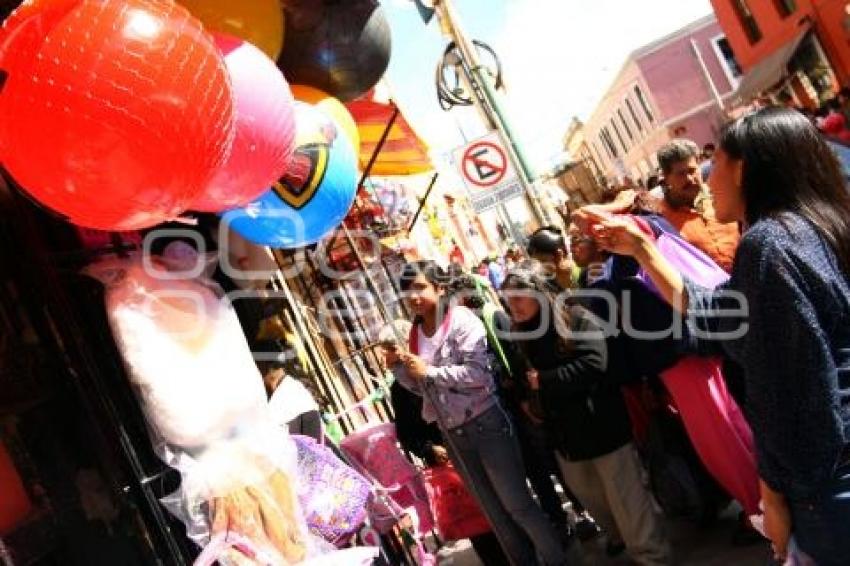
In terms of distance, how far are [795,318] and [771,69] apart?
24767 mm

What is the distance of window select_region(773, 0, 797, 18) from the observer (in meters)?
23.5

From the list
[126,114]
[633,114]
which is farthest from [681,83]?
[126,114]

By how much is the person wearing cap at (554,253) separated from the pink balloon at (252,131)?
2.50m

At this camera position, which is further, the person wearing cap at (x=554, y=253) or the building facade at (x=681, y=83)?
the building facade at (x=681, y=83)

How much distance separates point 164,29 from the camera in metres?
1.97

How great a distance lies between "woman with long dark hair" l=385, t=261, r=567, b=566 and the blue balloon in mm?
910

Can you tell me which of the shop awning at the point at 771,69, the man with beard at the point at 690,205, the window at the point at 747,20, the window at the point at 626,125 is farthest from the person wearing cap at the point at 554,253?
the window at the point at 626,125

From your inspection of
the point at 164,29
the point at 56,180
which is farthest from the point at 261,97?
the point at 56,180

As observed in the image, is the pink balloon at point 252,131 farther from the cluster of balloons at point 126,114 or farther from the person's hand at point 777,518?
the person's hand at point 777,518

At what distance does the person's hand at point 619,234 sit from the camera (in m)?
2.29

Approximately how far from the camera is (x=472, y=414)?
12.8 ft

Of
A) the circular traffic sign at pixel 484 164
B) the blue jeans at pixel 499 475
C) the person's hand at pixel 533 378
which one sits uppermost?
the circular traffic sign at pixel 484 164

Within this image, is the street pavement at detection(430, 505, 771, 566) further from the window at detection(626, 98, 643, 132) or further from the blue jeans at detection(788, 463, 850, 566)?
the window at detection(626, 98, 643, 132)

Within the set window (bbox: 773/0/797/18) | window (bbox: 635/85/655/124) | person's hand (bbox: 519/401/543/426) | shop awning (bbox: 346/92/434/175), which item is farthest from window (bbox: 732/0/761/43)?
person's hand (bbox: 519/401/543/426)
